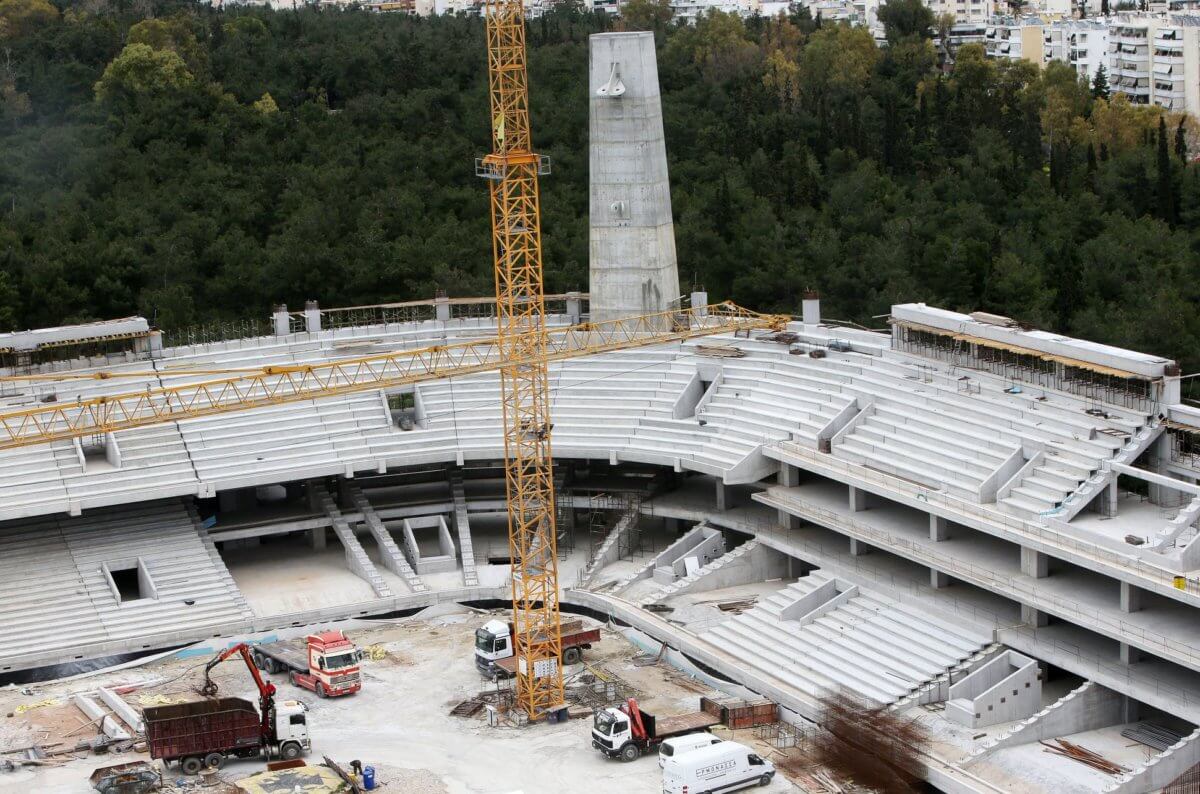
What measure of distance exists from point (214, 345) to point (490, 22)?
26.5 metres

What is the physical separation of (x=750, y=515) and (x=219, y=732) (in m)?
23.8

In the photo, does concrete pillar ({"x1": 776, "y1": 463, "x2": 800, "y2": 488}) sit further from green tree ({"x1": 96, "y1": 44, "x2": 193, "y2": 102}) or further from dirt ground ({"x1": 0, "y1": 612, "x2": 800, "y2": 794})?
green tree ({"x1": 96, "y1": 44, "x2": 193, "y2": 102})

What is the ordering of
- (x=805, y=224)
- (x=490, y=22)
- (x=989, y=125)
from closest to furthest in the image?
(x=490, y=22)
(x=805, y=224)
(x=989, y=125)

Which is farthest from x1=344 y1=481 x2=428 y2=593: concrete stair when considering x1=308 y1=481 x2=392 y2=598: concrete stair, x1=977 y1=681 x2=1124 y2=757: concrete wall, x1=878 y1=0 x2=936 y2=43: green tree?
x1=878 y1=0 x2=936 y2=43: green tree

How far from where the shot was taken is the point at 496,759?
53625 mm

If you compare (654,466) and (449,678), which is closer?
(449,678)

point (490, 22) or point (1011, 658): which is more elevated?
point (490, 22)

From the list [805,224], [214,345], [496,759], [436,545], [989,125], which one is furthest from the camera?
[989,125]

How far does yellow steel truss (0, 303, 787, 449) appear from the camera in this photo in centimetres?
6606

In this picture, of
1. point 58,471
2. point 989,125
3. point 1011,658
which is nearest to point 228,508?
point 58,471

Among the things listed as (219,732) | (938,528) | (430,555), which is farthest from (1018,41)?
(219,732)

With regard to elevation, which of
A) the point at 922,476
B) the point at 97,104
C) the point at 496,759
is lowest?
the point at 496,759

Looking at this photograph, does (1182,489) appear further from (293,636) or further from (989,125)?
(989,125)

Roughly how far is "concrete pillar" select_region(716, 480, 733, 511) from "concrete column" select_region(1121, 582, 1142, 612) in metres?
A: 19.6
